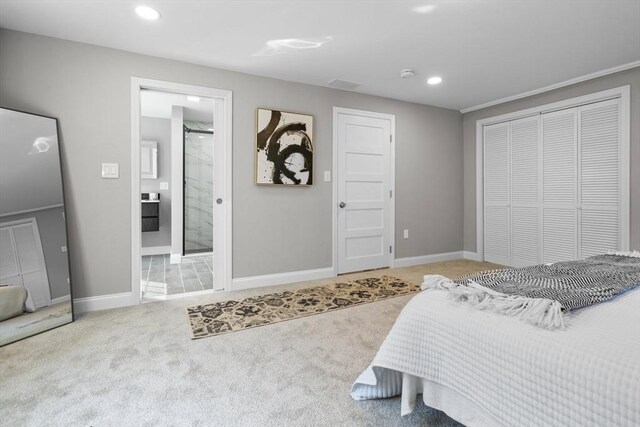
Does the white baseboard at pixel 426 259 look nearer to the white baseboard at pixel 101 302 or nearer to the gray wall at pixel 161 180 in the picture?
the white baseboard at pixel 101 302

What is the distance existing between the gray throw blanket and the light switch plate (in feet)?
9.06

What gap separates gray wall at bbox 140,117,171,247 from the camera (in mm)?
5516

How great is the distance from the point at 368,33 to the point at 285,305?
2411 millimetres

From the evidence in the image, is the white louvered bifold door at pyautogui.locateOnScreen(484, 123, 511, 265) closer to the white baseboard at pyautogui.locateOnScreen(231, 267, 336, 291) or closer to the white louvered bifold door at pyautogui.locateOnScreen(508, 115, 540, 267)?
the white louvered bifold door at pyautogui.locateOnScreen(508, 115, 540, 267)

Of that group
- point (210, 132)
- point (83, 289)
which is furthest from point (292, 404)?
point (210, 132)

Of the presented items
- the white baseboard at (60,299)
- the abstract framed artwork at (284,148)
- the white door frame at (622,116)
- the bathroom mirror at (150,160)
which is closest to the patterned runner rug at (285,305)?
the white baseboard at (60,299)

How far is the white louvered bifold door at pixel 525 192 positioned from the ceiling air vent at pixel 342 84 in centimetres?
231

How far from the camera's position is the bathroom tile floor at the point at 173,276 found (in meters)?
3.45

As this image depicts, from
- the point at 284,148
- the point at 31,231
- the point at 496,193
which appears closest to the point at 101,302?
the point at 31,231

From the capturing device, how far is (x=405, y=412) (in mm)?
1295

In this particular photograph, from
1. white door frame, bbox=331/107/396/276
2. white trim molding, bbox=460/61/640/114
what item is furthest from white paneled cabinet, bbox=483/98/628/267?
white door frame, bbox=331/107/396/276

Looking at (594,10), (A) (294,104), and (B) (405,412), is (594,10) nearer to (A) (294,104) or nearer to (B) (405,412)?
(A) (294,104)

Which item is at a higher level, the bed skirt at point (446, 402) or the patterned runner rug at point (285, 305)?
the bed skirt at point (446, 402)

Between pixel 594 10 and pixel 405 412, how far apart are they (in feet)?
9.53
